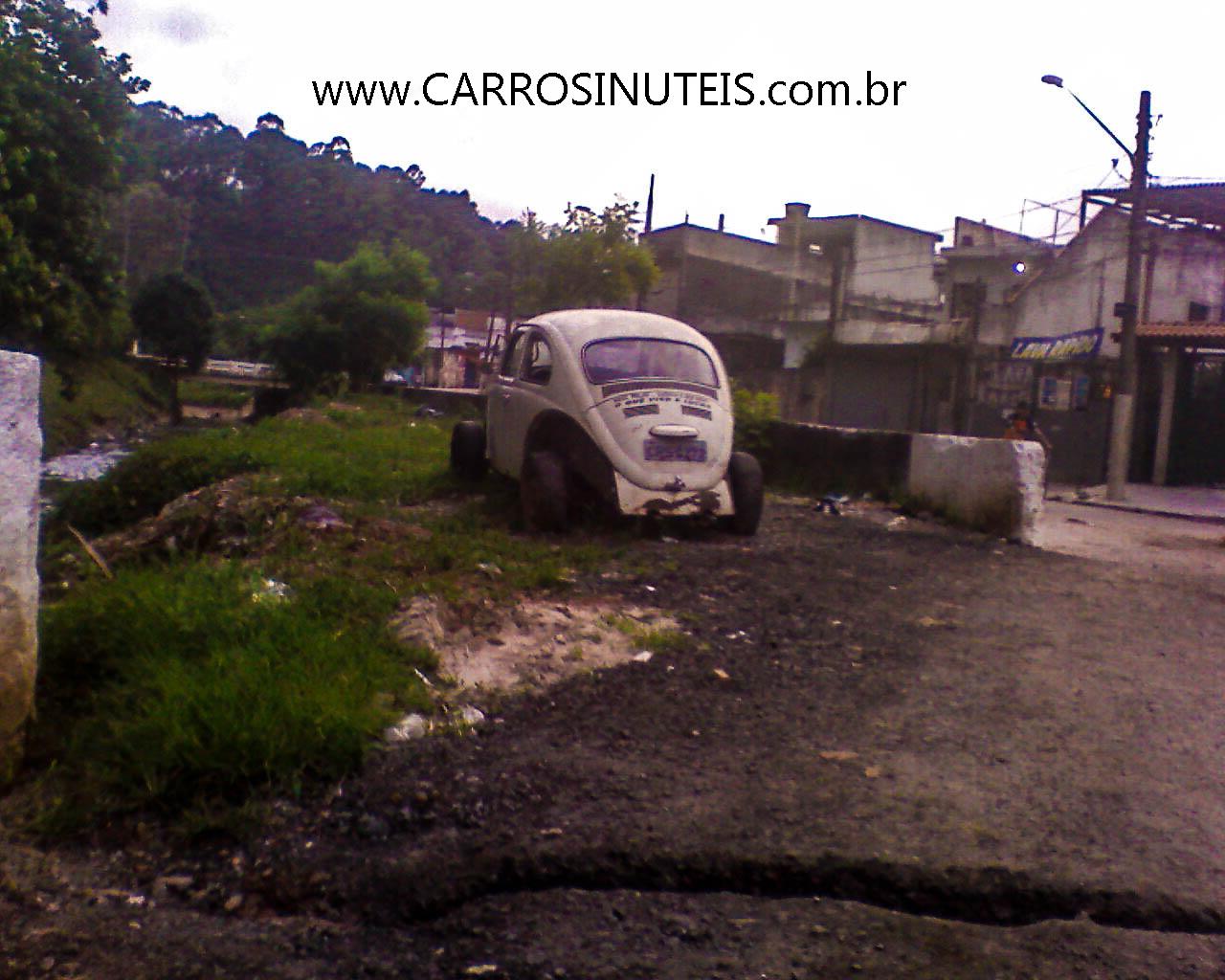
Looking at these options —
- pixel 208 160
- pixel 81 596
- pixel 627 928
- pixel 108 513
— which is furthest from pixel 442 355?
pixel 627 928

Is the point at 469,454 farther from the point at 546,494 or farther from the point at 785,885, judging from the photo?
the point at 785,885

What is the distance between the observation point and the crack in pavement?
3186mm

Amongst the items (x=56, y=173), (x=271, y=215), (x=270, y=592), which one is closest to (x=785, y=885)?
(x=270, y=592)

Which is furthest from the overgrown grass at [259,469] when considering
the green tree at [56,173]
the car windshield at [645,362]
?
the green tree at [56,173]

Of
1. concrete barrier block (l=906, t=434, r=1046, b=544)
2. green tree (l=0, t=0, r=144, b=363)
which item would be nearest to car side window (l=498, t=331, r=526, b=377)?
concrete barrier block (l=906, t=434, r=1046, b=544)

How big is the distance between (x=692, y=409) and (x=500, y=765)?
5.02 meters

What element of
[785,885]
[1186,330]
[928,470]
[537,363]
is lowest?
[785,885]

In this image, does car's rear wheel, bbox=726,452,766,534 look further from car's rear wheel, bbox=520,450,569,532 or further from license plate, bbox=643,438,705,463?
car's rear wheel, bbox=520,450,569,532

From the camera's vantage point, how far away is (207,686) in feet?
13.8

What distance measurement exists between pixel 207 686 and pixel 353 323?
99.5 ft

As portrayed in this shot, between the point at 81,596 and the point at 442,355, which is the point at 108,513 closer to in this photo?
the point at 81,596

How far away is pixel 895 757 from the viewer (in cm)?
423

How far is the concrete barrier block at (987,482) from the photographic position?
9.70 metres

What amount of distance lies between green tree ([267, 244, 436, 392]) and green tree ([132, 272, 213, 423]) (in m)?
10.3
